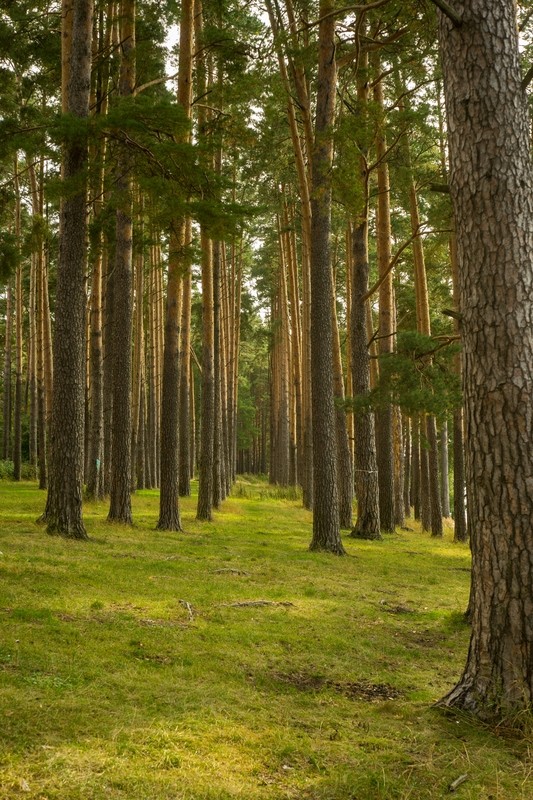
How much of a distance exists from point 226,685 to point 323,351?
8306 mm

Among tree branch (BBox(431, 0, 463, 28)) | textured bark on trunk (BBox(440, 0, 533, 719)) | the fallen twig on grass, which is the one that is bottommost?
the fallen twig on grass

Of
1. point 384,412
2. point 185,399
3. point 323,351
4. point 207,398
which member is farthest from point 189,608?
point 185,399

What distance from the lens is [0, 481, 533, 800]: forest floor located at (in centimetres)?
343

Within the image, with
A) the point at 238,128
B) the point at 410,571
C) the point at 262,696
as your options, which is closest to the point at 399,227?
the point at 238,128

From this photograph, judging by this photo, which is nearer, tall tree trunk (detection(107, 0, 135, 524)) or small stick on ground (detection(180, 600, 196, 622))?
small stick on ground (detection(180, 600, 196, 622))

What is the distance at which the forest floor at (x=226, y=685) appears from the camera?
135 inches

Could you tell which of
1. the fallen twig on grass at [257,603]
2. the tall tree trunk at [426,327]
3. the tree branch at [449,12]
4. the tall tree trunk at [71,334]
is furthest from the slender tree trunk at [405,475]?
the tree branch at [449,12]

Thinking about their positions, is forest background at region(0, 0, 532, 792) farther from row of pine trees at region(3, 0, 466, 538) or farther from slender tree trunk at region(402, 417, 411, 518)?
slender tree trunk at region(402, 417, 411, 518)

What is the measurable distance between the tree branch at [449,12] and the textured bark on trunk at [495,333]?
6cm

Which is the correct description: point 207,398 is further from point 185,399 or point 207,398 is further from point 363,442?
point 185,399

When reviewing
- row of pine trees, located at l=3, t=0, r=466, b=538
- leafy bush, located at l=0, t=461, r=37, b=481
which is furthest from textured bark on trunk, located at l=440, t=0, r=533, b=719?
leafy bush, located at l=0, t=461, r=37, b=481

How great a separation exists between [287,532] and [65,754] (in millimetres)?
12801

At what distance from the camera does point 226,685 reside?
4891mm

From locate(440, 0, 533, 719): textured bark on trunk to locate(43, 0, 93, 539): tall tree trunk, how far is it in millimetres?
7070
